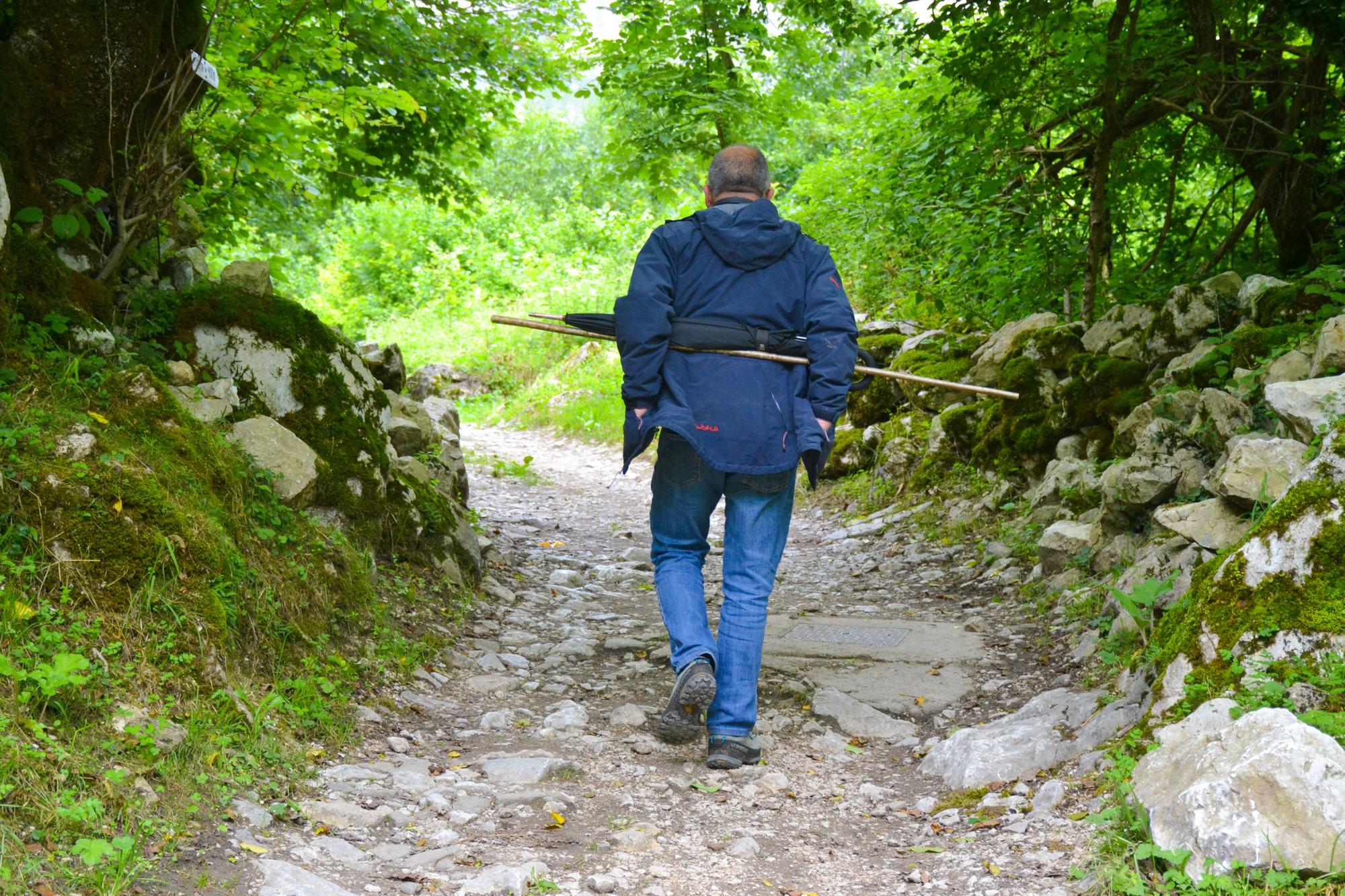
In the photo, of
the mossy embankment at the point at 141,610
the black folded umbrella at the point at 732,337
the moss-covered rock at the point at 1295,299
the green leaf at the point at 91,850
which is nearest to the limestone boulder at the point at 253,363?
the mossy embankment at the point at 141,610

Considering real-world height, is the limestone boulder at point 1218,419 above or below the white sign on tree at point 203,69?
below

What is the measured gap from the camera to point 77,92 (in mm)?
4637

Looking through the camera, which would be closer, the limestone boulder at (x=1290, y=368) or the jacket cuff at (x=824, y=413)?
the jacket cuff at (x=824, y=413)

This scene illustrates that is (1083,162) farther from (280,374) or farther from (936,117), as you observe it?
(280,374)

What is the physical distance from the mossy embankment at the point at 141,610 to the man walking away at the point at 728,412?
1.31m

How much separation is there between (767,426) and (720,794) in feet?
4.20

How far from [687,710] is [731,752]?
213mm

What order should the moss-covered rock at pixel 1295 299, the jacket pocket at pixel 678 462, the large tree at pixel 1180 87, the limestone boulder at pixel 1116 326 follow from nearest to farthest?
the jacket pocket at pixel 678 462 < the moss-covered rock at pixel 1295 299 < the large tree at pixel 1180 87 < the limestone boulder at pixel 1116 326

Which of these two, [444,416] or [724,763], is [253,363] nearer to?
[724,763]

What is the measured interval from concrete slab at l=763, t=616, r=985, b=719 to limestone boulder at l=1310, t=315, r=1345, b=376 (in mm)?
1958

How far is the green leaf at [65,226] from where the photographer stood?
4223 millimetres

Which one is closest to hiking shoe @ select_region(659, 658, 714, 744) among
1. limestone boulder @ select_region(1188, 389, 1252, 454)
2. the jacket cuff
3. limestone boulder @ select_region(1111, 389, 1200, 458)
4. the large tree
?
the jacket cuff

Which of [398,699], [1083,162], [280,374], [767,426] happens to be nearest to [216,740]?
[398,699]

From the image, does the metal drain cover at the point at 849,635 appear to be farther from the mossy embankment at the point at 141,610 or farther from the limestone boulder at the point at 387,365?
the limestone boulder at the point at 387,365
